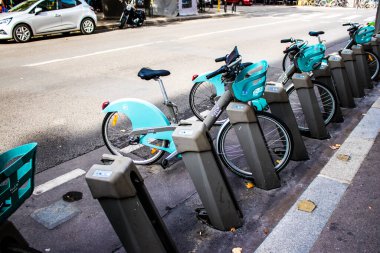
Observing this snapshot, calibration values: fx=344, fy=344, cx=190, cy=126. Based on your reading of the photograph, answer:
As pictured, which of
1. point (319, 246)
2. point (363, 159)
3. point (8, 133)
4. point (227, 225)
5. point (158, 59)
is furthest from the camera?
point (158, 59)

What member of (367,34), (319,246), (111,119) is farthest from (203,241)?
(367,34)

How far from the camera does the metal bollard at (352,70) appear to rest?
587 cm

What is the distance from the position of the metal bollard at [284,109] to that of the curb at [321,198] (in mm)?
343

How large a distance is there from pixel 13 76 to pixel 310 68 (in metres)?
6.53

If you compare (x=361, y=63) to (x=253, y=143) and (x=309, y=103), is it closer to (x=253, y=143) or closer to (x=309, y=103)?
(x=309, y=103)

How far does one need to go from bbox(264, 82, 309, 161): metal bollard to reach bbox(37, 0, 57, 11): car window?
11490mm

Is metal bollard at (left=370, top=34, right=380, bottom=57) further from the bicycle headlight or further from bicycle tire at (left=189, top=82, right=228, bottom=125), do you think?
the bicycle headlight

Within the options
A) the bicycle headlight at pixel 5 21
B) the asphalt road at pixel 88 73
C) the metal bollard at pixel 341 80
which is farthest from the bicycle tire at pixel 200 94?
the bicycle headlight at pixel 5 21

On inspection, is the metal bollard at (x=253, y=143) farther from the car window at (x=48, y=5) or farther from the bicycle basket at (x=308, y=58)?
the car window at (x=48, y=5)

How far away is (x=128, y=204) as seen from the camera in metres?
2.20

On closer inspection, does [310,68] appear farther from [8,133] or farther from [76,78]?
[76,78]

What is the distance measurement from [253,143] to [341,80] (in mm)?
2917

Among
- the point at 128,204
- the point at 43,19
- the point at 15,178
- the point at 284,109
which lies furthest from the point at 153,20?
the point at 15,178

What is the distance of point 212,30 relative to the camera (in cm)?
1528
